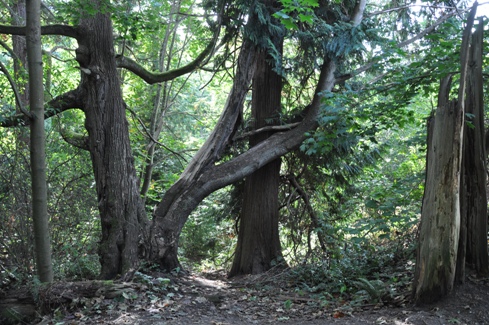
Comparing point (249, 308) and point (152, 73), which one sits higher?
point (152, 73)

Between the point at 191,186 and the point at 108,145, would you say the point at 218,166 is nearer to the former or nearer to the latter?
the point at 191,186

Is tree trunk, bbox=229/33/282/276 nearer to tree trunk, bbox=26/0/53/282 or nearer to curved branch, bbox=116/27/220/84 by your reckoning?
curved branch, bbox=116/27/220/84

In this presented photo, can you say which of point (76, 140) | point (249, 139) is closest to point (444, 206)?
point (249, 139)

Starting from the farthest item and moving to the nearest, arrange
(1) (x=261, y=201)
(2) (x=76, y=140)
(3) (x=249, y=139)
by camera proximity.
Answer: (3) (x=249, y=139) < (1) (x=261, y=201) < (2) (x=76, y=140)

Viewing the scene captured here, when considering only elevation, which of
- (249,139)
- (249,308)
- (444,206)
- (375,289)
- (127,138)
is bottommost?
(249,308)

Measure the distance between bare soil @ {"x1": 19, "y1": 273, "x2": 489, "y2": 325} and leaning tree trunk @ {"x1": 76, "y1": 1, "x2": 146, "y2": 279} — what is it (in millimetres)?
824

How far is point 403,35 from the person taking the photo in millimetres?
10219

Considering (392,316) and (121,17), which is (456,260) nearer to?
(392,316)

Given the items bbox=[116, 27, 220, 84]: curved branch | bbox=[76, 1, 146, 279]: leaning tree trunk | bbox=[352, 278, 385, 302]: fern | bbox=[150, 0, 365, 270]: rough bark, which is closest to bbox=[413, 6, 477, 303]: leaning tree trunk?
bbox=[352, 278, 385, 302]: fern

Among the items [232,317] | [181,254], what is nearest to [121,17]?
[232,317]

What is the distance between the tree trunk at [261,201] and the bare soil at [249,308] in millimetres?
2043

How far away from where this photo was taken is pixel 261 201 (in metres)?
9.64

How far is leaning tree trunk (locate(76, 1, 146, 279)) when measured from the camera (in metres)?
7.23

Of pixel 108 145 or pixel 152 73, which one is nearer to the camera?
pixel 108 145
